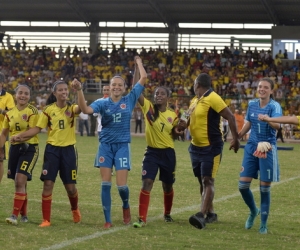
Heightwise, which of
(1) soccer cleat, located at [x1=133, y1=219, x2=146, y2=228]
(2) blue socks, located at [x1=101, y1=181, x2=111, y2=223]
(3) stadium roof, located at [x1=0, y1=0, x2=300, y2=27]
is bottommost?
(1) soccer cleat, located at [x1=133, y1=219, x2=146, y2=228]

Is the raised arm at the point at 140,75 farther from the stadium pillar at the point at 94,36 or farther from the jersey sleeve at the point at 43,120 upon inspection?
the stadium pillar at the point at 94,36

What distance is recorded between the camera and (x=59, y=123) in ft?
30.6

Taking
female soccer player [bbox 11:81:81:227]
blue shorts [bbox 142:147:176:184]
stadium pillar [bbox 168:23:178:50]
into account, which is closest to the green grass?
female soccer player [bbox 11:81:81:227]

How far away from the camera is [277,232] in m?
9.08

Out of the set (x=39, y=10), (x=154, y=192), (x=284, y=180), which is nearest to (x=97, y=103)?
(x=154, y=192)

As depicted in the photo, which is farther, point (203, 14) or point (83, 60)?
point (83, 60)

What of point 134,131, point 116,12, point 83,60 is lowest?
point 134,131

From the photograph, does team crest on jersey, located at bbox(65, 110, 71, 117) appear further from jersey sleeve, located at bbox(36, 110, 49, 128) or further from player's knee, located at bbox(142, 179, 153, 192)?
player's knee, located at bbox(142, 179, 153, 192)

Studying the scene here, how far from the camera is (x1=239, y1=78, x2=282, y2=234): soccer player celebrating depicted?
29.3 ft

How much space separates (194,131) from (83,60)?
36370mm

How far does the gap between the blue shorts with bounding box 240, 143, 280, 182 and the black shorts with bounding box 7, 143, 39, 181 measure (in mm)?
2718

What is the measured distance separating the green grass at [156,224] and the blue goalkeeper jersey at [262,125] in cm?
114

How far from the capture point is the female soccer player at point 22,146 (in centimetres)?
955

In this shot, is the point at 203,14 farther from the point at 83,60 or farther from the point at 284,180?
the point at 284,180
